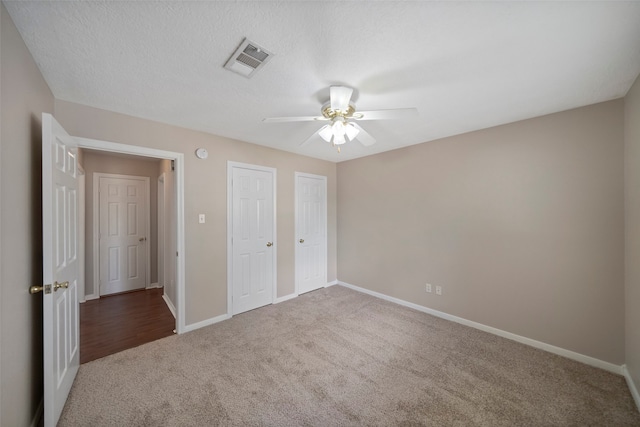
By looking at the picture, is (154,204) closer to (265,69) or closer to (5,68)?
(5,68)

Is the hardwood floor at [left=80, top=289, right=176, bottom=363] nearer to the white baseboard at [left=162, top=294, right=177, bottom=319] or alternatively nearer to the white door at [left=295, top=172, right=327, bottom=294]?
the white baseboard at [left=162, top=294, right=177, bottom=319]

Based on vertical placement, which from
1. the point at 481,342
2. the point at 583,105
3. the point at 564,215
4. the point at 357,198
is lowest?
the point at 481,342

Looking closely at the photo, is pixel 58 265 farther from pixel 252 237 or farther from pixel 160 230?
pixel 160 230

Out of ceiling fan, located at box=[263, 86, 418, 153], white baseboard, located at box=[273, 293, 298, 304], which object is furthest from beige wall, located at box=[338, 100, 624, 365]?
ceiling fan, located at box=[263, 86, 418, 153]

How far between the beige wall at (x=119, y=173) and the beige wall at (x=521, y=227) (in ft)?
13.6

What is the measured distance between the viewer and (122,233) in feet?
13.6

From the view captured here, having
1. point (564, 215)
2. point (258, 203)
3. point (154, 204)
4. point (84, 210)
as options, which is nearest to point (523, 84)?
point (564, 215)

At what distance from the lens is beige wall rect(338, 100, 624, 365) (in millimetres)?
2094

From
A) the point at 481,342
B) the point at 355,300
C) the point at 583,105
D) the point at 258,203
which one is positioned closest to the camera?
A: the point at 583,105

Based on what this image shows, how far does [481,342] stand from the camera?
2.52 metres

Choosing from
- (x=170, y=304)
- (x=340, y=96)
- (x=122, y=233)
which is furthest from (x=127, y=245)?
(x=340, y=96)

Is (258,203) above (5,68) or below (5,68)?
below

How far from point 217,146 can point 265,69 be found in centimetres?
166

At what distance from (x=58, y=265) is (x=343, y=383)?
7.28 ft
